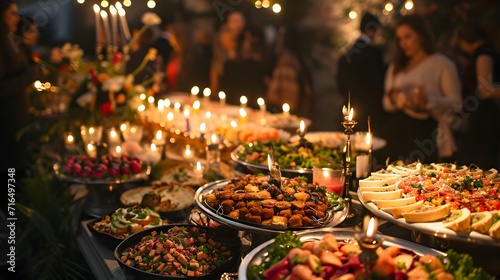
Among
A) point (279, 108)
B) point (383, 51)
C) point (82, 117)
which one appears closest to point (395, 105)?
point (383, 51)

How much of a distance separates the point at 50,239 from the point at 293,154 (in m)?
1.63

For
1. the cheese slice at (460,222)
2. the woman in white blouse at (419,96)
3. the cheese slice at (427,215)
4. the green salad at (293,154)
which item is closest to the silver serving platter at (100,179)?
the green salad at (293,154)

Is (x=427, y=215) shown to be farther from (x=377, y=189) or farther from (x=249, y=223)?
(x=249, y=223)

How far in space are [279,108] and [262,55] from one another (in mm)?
1059

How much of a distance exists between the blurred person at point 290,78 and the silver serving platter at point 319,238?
6.13 m

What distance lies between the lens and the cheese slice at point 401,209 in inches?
81.7

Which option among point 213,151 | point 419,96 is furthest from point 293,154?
point 419,96

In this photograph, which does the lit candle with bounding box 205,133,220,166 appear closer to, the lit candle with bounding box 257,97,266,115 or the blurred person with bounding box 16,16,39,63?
the lit candle with bounding box 257,97,266,115

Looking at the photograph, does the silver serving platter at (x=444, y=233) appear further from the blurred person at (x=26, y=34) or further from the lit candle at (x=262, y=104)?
the blurred person at (x=26, y=34)

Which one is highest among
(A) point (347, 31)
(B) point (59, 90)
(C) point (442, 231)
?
(A) point (347, 31)

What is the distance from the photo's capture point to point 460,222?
1.91 meters

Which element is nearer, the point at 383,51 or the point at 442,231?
the point at 442,231

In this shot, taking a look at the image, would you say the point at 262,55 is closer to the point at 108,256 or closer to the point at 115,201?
the point at 115,201

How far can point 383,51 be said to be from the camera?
21.7 feet
